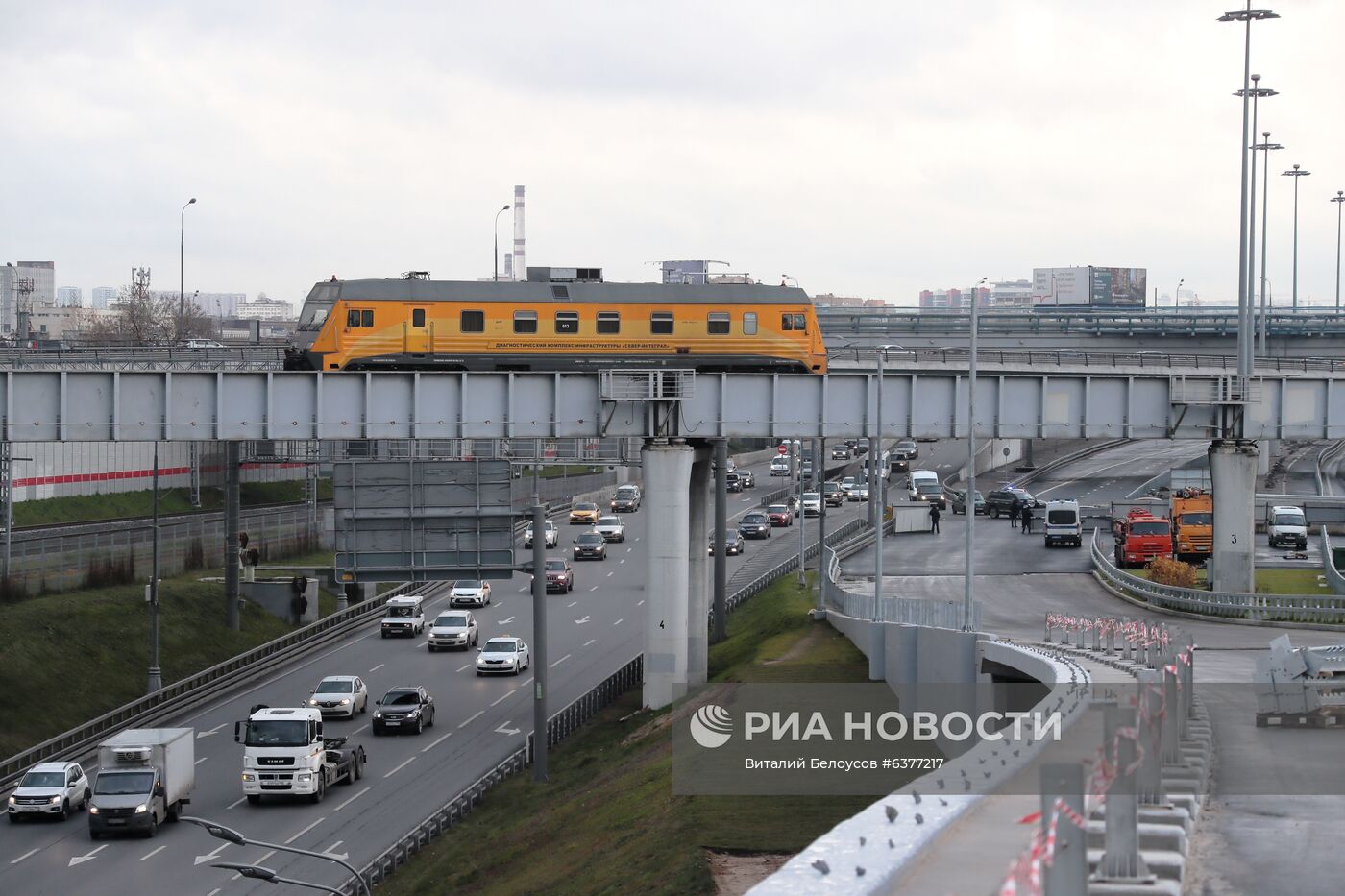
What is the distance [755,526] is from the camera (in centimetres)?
9744

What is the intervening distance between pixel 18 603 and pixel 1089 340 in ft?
225

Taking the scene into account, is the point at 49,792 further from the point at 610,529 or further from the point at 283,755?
the point at 610,529

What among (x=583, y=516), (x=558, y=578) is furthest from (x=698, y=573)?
(x=583, y=516)

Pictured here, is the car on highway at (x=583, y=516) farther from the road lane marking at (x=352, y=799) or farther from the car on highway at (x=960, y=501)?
the road lane marking at (x=352, y=799)

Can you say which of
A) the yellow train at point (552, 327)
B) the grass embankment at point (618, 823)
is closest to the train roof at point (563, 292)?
the yellow train at point (552, 327)

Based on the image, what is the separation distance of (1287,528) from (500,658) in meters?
36.1

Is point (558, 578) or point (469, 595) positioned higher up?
point (558, 578)

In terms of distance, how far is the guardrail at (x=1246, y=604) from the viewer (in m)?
43.0

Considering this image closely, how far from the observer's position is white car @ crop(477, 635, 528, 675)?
2232 inches

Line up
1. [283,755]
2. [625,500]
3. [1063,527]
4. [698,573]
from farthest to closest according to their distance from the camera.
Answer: [625,500] → [1063,527] → [698,573] → [283,755]

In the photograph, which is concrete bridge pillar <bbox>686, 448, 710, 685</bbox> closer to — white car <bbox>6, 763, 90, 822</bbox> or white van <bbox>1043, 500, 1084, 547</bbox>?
white car <bbox>6, 763, 90, 822</bbox>

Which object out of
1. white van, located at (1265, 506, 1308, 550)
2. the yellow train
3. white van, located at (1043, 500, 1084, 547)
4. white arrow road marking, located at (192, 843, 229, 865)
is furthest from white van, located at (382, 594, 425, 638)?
white van, located at (1265, 506, 1308, 550)

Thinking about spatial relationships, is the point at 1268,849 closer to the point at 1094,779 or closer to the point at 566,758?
the point at 1094,779

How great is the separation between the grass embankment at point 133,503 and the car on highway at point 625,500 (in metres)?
19.2
